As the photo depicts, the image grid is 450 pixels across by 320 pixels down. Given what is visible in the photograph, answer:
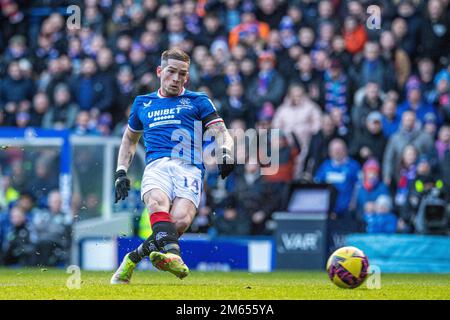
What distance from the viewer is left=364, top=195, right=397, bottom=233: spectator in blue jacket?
58.4ft

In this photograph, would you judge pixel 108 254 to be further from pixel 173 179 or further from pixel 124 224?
pixel 173 179

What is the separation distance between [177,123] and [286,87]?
336 inches

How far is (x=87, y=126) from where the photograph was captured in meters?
21.0

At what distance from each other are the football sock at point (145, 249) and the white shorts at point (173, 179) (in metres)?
0.55

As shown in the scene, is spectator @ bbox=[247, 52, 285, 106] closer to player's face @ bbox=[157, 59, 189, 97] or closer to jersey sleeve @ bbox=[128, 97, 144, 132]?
jersey sleeve @ bbox=[128, 97, 144, 132]

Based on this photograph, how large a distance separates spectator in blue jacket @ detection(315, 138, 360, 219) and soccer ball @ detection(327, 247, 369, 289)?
7.24 meters

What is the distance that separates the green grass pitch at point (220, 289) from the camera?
33.1ft

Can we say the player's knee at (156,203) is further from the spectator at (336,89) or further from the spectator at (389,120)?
the spectator at (336,89)

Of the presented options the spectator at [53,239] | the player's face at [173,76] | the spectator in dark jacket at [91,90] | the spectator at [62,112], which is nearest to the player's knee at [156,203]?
the player's face at [173,76]

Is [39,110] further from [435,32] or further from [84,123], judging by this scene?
[435,32]

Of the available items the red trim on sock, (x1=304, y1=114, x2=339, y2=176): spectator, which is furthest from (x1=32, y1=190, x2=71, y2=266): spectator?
the red trim on sock

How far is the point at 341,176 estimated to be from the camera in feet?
61.0

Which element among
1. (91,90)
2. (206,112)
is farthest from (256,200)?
(206,112)

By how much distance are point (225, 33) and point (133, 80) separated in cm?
197
